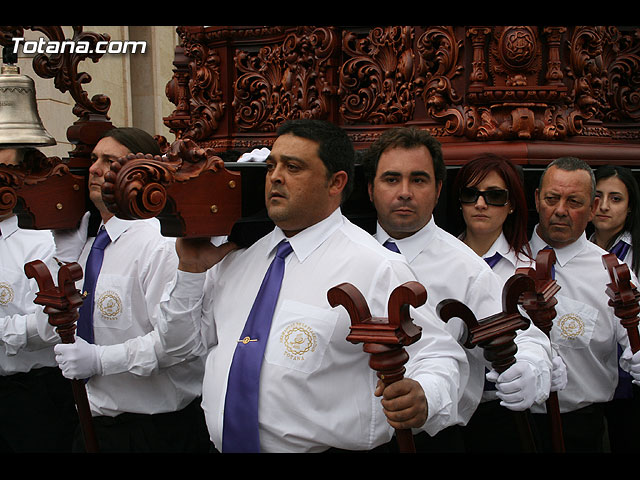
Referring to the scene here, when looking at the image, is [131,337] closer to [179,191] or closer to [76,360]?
[76,360]

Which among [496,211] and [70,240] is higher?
[496,211]

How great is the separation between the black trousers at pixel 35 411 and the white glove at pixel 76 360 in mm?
1173

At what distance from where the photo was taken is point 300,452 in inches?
88.8

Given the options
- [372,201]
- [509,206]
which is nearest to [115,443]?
[372,201]

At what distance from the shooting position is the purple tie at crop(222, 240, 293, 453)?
2264mm

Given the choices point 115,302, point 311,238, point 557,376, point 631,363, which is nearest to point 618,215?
point 631,363

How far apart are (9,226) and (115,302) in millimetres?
1283

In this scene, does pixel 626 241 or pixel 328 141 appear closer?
pixel 328 141

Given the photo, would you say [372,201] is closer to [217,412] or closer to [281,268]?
[281,268]

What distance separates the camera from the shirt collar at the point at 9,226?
407 centimetres

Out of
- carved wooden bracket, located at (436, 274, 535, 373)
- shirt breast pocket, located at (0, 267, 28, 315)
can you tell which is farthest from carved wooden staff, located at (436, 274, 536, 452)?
shirt breast pocket, located at (0, 267, 28, 315)

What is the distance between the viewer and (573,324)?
324cm

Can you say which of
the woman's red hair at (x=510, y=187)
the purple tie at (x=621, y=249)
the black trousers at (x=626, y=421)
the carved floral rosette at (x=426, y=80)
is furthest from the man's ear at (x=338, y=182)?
the purple tie at (x=621, y=249)

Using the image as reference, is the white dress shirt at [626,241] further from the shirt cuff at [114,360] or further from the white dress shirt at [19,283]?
the white dress shirt at [19,283]
